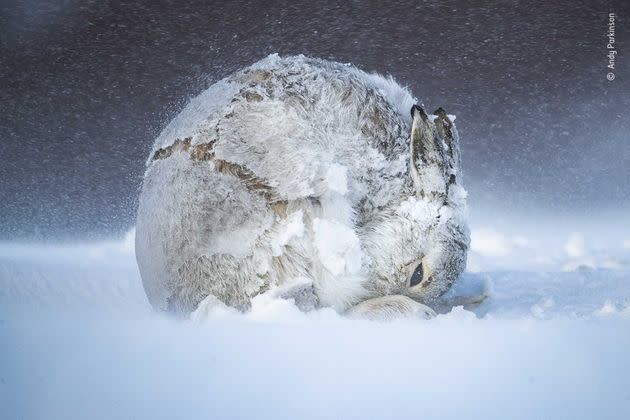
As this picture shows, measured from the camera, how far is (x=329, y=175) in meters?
1.36

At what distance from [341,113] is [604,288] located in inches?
36.7

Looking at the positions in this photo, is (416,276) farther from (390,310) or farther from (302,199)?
(302,199)

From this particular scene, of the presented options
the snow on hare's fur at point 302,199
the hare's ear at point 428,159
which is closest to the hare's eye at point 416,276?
the snow on hare's fur at point 302,199

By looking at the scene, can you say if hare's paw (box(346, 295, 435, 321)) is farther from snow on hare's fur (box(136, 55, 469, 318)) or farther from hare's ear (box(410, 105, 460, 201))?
hare's ear (box(410, 105, 460, 201))

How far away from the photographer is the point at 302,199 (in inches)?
53.4

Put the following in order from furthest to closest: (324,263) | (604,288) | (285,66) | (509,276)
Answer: (509,276) < (604,288) < (285,66) < (324,263)

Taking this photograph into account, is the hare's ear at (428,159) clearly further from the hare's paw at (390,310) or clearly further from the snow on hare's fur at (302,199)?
the hare's paw at (390,310)

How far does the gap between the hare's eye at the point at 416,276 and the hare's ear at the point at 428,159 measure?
16 centimetres

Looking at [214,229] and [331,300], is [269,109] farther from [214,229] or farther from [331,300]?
[331,300]

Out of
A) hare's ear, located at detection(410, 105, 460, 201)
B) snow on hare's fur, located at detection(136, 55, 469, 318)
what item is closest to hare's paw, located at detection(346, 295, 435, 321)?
snow on hare's fur, located at detection(136, 55, 469, 318)

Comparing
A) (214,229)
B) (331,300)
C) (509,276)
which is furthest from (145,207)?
(509,276)

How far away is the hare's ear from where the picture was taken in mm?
1470

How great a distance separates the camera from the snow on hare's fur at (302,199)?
1360 millimetres

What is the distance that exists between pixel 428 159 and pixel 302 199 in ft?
1.01
